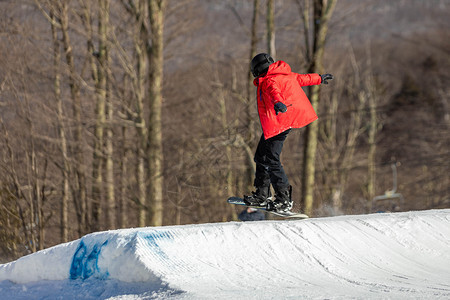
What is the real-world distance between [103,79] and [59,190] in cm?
352

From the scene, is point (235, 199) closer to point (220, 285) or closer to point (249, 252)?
point (249, 252)

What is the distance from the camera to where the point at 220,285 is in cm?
338

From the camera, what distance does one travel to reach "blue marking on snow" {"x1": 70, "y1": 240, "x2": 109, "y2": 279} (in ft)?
13.0

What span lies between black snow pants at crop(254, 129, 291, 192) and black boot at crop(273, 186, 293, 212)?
5 centimetres

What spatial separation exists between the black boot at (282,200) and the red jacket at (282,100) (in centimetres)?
81

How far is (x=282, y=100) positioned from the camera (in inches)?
184

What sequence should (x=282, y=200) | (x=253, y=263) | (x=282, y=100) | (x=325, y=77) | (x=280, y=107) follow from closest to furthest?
(x=253, y=263), (x=280, y=107), (x=282, y=100), (x=325, y=77), (x=282, y=200)

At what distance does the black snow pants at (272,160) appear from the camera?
5004mm

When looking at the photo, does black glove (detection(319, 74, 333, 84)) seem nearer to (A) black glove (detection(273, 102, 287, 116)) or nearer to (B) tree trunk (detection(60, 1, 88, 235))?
(A) black glove (detection(273, 102, 287, 116))

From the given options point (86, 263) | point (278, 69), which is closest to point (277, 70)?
point (278, 69)

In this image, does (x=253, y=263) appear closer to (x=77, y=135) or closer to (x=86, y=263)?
(x=86, y=263)

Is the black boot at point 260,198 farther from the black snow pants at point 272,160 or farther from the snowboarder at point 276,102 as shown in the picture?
the snowboarder at point 276,102

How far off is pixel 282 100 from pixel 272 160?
723mm

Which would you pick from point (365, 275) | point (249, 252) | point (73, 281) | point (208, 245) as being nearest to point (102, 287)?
point (73, 281)
